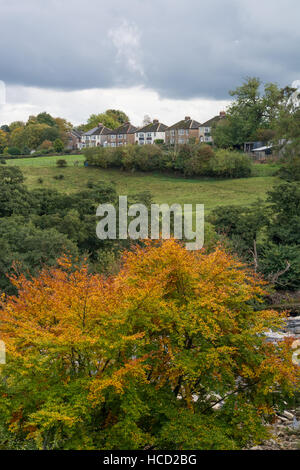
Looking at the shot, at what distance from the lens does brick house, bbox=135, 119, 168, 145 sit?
91.6 meters

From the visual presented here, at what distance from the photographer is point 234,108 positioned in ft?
262

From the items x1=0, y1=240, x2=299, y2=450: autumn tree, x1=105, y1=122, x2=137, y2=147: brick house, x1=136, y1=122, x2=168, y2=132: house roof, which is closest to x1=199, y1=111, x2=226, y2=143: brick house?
x1=136, y1=122, x2=168, y2=132: house roof

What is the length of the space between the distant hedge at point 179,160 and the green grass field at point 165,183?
1.63 metres

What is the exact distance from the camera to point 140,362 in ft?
32.6

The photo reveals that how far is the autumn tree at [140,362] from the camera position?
8922 millimetres

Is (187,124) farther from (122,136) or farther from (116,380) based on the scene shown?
(116,380)

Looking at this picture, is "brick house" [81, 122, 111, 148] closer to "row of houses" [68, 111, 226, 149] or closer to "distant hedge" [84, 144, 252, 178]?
"row of houses" [68, 111, 226, 149]

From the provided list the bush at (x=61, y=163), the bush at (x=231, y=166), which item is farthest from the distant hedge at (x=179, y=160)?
the bush at (x=61, y=163)

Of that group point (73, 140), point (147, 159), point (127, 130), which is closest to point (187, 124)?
point (127, 130)

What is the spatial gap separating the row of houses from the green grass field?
20.8 metres

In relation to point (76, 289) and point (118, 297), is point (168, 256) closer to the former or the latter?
point (118, 297)

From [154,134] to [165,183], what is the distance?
3457 centimetres

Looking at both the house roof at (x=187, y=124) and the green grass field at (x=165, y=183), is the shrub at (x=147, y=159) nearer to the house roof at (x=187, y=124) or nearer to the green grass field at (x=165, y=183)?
the green grass field at (x=165, y=183)

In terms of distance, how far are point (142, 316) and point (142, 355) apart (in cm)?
87
